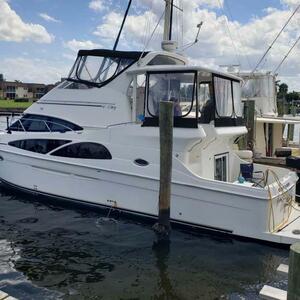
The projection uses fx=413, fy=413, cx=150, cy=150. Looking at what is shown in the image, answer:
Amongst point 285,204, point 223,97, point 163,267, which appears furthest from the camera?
point 223,97

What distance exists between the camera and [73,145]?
33.5 feet

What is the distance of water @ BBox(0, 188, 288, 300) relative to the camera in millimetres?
6480

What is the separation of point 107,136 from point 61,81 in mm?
2696

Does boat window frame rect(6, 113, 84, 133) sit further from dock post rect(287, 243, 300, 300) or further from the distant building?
the distant building

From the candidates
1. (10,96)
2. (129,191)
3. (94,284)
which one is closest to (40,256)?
(94,284)

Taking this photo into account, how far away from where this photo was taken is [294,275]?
3.98 meters

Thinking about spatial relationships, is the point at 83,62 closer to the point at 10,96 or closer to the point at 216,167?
the point at 216,167

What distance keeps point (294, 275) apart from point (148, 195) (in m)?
5.42

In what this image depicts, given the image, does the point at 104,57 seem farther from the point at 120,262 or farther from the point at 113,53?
the point at 120,262

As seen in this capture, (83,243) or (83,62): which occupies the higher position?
(83,62)

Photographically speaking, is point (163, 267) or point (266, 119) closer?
point (163, 267)

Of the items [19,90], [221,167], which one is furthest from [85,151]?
[19,90]

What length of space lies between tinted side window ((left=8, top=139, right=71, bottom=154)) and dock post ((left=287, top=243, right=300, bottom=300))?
7338 mm

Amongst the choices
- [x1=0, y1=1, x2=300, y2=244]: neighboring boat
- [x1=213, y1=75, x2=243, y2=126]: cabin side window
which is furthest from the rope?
[x1=213, y1=75, x2=243, y2=126]: cabin side window
